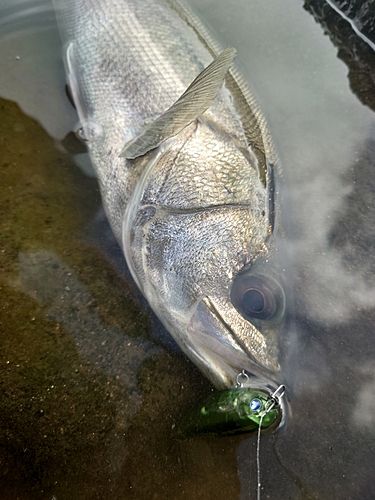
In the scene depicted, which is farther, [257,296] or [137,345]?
[137,345]

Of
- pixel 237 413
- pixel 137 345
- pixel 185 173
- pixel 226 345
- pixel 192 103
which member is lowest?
pixel 137 345

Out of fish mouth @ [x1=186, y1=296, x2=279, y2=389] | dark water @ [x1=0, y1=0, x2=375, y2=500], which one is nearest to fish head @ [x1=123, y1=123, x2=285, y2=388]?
fish mouth @ [x1=186, y1=296, x2=279, y2=389]

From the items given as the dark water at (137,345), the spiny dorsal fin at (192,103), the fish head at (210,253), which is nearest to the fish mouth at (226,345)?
the fish head at (210,253)

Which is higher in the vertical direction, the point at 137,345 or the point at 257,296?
the point at 257,296

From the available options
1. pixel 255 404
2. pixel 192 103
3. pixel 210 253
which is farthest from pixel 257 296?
pixel 192 103

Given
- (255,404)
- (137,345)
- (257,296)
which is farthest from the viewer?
(137,345)

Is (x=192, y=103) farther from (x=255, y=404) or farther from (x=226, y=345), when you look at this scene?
(x=255, y=404)

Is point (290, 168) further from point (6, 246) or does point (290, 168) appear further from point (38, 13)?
point (38, 13)

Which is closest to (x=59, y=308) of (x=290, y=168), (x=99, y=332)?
(x=99, y=332)
